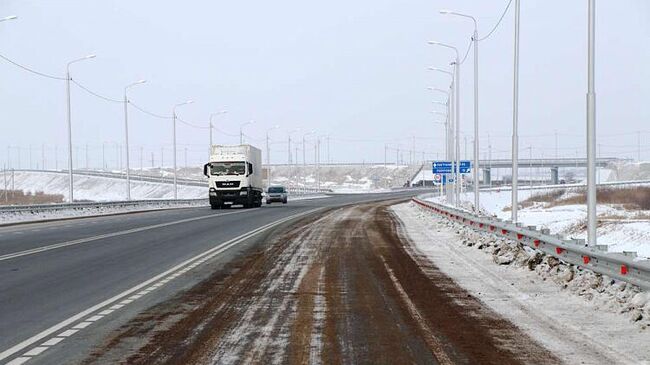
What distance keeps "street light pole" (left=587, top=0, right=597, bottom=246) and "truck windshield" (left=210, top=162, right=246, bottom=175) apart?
35.7 meters

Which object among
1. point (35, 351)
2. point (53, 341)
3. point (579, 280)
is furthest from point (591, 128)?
point (35, 351)

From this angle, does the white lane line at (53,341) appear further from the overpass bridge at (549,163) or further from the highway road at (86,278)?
the overpass bridge at (549,163)

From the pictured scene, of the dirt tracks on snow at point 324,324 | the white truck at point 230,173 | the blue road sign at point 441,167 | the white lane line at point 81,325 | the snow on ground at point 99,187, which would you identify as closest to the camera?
the dirt tracks on snow at point 324,324

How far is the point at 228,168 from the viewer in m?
48.4

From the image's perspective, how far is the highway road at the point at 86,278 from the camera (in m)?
8.11

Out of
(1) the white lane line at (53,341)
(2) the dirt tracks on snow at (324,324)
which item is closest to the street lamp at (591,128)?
(2) the dirt tracks on snow at (324,324)

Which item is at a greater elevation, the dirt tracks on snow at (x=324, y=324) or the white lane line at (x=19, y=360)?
the white lane line at (x=19, y=360)

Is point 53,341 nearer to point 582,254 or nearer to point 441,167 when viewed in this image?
point 582,254

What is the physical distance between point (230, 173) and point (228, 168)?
14.6 inches

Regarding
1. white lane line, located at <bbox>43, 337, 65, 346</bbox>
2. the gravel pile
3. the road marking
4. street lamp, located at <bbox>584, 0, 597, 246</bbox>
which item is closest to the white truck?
the road marking

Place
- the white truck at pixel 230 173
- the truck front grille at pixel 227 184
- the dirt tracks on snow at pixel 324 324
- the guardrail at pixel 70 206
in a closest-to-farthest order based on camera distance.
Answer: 1. the dirt tracks on snow at pixel 324 324
2. the guardrail at pixel 70 206
3. the white truck at pixel 230 173
4. the truck front grille at pixel 227 184

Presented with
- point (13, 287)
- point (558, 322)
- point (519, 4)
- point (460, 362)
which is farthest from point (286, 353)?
point (519, 4)

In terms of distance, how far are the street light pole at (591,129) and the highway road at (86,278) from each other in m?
7.29

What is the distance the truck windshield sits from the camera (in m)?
48.2
